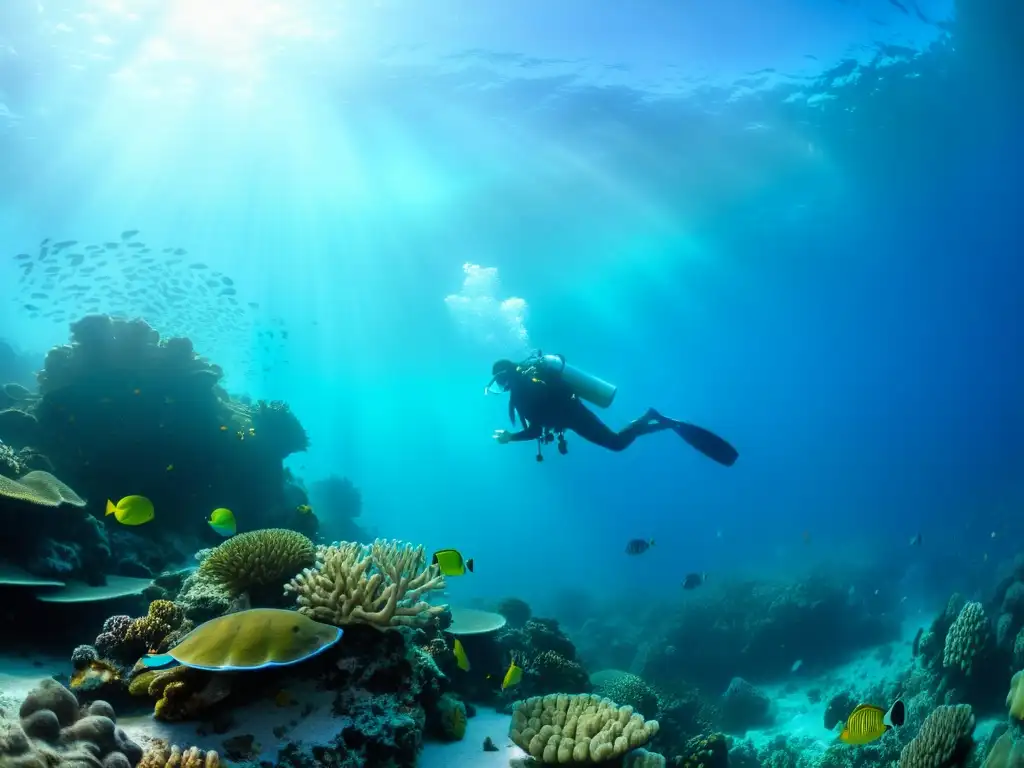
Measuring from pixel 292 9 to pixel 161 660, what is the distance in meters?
24.5

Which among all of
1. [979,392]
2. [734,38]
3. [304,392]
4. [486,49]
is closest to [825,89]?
[734,38]

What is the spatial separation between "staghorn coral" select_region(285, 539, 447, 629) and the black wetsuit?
5.28 m

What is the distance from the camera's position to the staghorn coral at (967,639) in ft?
29.5

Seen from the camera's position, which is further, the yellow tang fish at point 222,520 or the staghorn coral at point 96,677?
the yellow tang fish at point 222,520

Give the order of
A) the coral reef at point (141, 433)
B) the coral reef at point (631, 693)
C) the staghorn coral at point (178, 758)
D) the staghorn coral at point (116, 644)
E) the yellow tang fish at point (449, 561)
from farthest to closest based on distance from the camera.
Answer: the coral reef at point (141, 433)
the coral reef at point (631, 693)
the yellow tang fish at point (449, 561)
the staghorn coral at point (116, 644)
the staghorn coral at point (178, 758)

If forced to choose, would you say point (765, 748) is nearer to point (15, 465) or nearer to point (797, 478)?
point (15, 465)

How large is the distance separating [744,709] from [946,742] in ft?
31.5

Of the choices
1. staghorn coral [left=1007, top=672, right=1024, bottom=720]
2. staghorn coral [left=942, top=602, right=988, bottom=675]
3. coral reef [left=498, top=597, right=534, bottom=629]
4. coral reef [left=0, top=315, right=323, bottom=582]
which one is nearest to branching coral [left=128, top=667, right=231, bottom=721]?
coral reef [left=0, top=315, right=323, bottom=582]

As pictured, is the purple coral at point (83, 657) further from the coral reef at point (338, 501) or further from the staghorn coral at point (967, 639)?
the coral reef at point (338, 501)

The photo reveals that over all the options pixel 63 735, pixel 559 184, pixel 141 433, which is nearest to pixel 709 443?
pixel 63 735

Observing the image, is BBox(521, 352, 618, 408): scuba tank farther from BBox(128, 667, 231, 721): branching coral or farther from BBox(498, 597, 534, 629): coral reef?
BBox(128, 667, 231, 721): branching coral

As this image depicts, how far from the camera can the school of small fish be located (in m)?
25.1

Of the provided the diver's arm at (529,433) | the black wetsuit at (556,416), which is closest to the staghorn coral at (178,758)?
the diver's arm at (529,433)

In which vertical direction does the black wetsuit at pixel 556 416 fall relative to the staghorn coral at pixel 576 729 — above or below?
above
